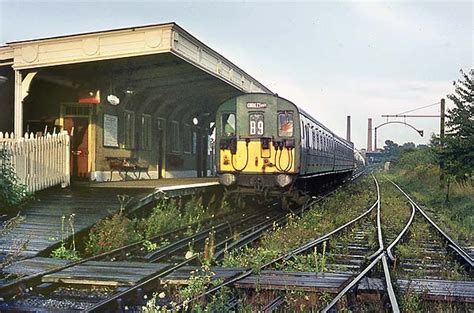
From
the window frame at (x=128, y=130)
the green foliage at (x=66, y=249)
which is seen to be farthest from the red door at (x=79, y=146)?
the green foliage at (x=66, y=249)

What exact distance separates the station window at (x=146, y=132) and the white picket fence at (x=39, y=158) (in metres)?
6.26

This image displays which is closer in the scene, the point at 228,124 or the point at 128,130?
the point at 228,124

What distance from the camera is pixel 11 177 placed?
12.1 meters

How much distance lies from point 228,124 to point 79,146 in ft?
17.3

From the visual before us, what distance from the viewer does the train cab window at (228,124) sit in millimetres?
15916

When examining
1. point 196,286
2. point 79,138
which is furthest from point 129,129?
point 196,286

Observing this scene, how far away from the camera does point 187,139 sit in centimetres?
2714

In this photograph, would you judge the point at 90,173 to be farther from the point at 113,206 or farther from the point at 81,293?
the point at 81,293

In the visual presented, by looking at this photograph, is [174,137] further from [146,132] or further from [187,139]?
[146,132]

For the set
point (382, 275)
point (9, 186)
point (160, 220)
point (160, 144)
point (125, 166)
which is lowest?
point (382, 275)

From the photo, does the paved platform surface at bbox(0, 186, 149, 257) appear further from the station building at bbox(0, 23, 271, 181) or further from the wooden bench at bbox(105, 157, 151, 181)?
the wooden bench at bbox(105, 157, 151, 181)

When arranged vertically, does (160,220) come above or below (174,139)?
below

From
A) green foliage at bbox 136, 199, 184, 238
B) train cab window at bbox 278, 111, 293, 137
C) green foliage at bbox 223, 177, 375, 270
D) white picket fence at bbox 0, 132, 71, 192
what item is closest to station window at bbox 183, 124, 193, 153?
green foliage at bbox 223, 177, 375, 270

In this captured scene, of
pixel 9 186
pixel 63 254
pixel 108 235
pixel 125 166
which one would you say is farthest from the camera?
pixel 125 166
